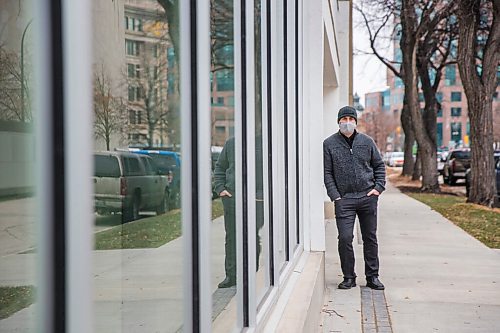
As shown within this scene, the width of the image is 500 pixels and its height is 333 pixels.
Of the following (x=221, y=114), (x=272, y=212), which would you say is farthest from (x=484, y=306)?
(x=221, y=114)

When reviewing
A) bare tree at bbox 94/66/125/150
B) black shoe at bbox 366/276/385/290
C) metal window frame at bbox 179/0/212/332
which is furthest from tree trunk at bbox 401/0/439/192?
bare tree at bbox 94/66/125/150

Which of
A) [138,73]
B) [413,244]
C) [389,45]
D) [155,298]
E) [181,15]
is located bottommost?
[413,244]

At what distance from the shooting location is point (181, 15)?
2.48m

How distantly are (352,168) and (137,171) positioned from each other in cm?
516

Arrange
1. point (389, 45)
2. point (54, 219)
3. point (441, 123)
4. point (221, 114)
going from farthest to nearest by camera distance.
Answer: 1. point (441, 123)
2. point (389, 45)
3. point (221, 114)
4. point (54, 219)

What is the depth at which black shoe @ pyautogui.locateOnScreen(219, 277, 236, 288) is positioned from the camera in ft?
10.2

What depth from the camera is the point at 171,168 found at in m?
2.42

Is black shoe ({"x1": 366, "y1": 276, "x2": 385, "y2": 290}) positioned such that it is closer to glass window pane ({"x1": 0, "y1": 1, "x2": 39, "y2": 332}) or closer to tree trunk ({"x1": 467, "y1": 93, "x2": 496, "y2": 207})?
glass window pane ({"x1": 0, "y1": 1, "x2": 39, "y2": 332})

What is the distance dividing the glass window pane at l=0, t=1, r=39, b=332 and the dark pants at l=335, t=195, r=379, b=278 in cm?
582

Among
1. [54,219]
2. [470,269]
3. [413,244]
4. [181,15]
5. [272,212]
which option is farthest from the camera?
[413,244]

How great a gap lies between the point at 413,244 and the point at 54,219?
11.3 meters

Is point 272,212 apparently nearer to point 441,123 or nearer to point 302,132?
point 302,132

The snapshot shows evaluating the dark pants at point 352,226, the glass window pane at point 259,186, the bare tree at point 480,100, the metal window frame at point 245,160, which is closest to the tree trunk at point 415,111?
the bare tree at point 480,100

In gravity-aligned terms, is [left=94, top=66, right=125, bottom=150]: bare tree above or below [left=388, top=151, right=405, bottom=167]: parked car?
above
